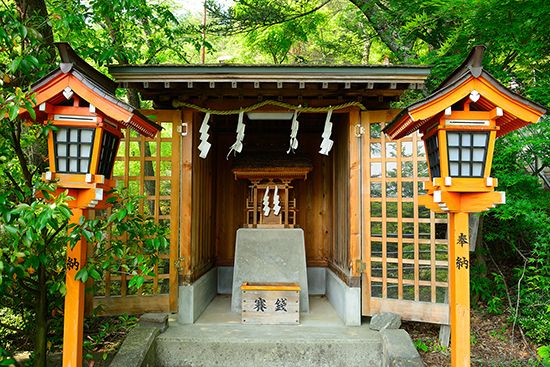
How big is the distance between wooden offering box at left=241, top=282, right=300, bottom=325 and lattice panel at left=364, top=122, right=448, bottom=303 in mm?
1240

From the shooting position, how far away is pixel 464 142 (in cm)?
381

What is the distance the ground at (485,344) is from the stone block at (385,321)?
0.58 m

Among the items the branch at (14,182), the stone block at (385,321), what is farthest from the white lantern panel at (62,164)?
the stone block at (385,321)

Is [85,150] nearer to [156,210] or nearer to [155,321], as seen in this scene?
[156,210]

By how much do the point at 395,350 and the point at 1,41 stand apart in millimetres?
5820

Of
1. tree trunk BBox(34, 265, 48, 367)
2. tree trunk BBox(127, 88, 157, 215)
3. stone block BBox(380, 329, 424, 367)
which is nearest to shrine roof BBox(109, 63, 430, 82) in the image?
tree trunk BBox(127, 88, 157, 215)

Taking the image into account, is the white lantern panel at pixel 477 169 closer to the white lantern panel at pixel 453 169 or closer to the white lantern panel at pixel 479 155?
the white lantern panel at pixel 479 155

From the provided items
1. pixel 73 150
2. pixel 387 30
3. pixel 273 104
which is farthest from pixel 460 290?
pixel 387 30

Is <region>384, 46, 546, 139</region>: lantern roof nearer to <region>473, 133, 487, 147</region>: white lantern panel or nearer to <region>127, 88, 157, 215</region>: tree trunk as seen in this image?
<region>473, 133, 487, 147</region>: white lantern panel

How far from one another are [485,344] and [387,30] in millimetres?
6904

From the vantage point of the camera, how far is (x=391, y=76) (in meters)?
5.40

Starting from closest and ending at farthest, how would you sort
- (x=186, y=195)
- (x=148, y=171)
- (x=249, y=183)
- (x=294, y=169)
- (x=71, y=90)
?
(x=71, y=90) < (x=186, y=195) < (x=294, y=169) < (x=249, y=183) < (x=148, y=171)

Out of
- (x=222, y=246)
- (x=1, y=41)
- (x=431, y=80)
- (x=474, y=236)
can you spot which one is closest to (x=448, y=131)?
(x=474, y=236)

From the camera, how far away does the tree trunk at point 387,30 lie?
28.1ft
